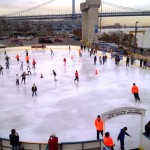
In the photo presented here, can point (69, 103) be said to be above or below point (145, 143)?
below

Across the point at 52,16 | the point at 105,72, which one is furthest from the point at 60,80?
the point at 52,16

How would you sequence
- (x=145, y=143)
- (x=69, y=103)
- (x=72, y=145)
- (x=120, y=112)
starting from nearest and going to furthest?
(x=72, y=145), (x=145, y=143), (x=120, y=112), (x=69, y=103)

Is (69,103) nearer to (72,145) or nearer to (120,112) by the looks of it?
(120,112)

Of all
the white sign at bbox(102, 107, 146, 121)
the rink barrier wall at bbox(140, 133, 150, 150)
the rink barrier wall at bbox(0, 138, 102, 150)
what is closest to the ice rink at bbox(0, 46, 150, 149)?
the rink barrier wall at bbox(140, 133, 150, 150)

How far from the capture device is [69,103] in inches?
481

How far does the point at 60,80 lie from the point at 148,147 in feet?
35.9

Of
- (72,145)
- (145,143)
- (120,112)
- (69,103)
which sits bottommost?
(69,103)

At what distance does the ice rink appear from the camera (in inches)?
355

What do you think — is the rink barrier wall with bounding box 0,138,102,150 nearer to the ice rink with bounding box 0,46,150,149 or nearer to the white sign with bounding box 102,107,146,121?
the white sign with bounding box 102,107,146,121

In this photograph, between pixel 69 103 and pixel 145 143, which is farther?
pixel 69 103

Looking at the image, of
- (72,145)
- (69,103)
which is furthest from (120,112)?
(69,103)

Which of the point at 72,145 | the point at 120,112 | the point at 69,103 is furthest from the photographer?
the point at 69,103

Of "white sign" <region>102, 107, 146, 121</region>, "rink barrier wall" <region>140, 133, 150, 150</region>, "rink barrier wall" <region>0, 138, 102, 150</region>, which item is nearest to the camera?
"rink barrier wall" <region>0, 138, 102, 150</region>

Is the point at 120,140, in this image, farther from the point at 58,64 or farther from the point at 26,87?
the point at 58,64
